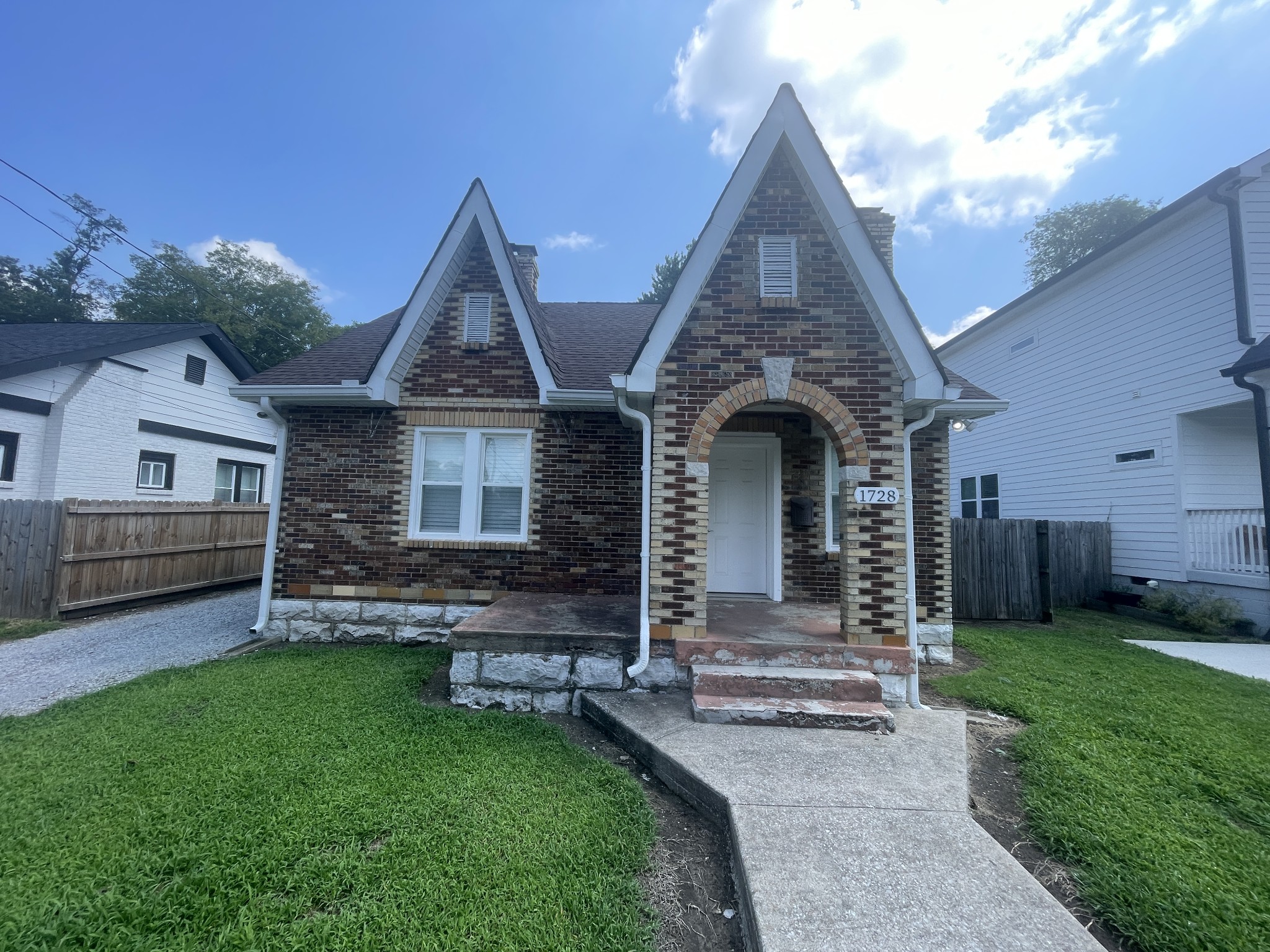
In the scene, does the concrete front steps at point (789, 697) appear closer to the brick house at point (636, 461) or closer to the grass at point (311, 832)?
the brick house at point (636, 461)

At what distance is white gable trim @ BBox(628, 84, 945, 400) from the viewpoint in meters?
4.91

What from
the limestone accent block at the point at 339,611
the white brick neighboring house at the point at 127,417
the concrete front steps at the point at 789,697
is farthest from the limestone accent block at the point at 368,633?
the white brick neighboring house at the point at 127,417

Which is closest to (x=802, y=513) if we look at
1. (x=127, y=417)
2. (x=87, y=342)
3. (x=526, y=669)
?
(x=526, y=669)

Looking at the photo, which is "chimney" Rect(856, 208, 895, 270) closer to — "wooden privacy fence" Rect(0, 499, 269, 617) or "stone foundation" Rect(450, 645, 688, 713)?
"stone foundation" Rect(450, 645, 688, 713)

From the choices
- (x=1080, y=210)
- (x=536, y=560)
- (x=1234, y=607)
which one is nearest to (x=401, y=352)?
(x=536, y=560)

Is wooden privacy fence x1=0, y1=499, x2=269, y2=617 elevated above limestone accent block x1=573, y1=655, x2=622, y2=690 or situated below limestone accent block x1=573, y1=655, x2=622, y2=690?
above

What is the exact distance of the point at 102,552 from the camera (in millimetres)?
8289

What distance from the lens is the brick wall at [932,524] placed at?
22.0ft

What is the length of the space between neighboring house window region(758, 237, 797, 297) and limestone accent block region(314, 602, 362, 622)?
662cm

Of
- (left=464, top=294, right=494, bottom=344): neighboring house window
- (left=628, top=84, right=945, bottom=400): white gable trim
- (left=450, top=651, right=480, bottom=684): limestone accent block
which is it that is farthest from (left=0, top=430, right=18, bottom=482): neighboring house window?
(left=628, top=84, right=945, bottom=400): white gable trim

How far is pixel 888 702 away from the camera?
467 centimetres

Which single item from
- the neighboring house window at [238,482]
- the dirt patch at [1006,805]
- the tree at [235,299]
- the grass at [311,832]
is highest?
the tree at [235,299]

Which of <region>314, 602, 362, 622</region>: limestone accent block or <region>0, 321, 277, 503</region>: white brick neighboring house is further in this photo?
<region>0, 321, 277, 503</region>: white brick neighboring house

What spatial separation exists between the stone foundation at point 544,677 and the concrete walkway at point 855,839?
20.9 inches
